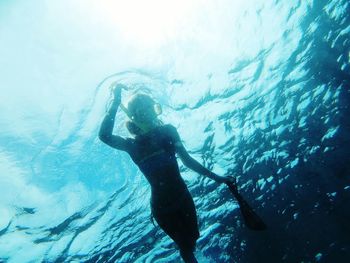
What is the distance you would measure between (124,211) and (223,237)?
659 cm

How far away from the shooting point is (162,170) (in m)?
5.24

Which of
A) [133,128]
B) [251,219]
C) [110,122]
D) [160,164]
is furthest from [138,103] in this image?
[251,219]

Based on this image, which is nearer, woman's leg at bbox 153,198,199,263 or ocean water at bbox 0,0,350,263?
woman's leg at bbox 153,198,199,263

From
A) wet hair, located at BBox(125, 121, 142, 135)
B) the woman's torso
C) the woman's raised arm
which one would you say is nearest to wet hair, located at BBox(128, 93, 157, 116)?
wet hair, located at BBox(125, 121, 142, 135)

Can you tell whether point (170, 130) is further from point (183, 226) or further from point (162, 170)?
point (183, 226)

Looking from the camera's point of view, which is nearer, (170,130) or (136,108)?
(136,108)

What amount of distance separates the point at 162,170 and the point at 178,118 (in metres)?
5.56

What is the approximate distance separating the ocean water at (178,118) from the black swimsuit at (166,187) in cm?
342

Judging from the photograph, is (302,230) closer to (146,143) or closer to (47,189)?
(47,189)

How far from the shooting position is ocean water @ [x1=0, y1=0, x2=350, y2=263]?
8367 mm

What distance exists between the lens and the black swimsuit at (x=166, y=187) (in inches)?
202

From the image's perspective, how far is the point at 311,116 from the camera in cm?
1359

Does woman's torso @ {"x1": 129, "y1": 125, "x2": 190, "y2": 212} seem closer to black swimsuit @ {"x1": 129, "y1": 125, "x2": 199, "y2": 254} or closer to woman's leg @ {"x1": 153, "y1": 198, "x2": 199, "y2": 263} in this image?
black swimsuit @ {"x1": 129, "y1": 125, "x2": 199, "y2": 254}

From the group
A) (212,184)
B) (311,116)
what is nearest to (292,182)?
(311,116)
